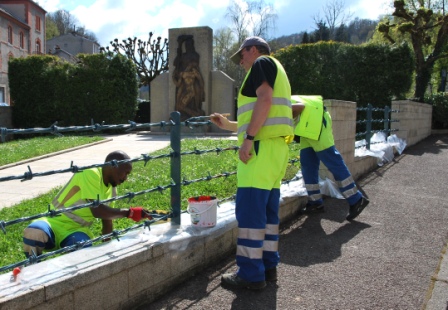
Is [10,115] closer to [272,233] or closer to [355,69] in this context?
[355,69]

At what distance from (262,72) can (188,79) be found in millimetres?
15821

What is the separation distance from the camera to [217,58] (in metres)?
43.0

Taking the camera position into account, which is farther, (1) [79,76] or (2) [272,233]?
(1) [79,76]

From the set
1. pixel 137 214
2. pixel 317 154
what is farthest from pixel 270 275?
pixel 317 154

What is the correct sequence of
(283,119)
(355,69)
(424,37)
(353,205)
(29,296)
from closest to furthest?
(29,296)
(283,119)
(353,205)
(355,69)
(424,37)

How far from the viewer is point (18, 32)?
4778 cm

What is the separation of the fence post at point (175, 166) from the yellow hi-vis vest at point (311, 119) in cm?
202

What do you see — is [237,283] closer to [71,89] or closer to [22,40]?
[71,89]

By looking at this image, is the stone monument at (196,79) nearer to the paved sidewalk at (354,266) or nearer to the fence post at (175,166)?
the paved sidewalk at (354,266)

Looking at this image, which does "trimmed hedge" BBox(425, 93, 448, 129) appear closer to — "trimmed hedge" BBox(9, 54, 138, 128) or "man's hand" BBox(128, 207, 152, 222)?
"trimmed hedge" BBox(9, 54, 138, 128)

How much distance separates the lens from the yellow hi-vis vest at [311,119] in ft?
16.7

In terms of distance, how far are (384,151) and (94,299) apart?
26.1 feet

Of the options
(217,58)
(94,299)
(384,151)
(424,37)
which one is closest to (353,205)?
(94,299)

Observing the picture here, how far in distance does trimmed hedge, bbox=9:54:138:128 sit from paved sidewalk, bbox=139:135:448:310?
1566 centimetres
